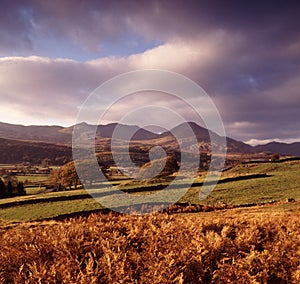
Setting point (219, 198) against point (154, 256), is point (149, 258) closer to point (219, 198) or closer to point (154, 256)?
point (154, 256)

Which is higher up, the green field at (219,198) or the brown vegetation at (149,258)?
the brown vegetation at (149,258)

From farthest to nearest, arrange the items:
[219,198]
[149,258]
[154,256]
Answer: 1. [219,198]
2. [154,256]
3. [149,258]

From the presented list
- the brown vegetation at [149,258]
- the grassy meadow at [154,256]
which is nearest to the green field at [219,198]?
the grassy meadow at [154,256]

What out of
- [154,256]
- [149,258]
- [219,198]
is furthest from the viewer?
[219,198]

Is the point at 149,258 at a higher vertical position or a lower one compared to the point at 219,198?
higher

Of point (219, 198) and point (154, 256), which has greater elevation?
point (154, 256)

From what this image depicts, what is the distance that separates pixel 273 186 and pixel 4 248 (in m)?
33.3

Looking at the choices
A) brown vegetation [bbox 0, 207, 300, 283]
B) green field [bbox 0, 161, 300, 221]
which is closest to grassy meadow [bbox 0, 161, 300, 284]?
brown vegetation [bbox 0, 207, 300, 283]

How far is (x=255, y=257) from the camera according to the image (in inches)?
281

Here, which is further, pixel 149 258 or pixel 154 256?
pixel 154 256

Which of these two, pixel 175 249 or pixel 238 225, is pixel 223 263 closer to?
pixel 175 249

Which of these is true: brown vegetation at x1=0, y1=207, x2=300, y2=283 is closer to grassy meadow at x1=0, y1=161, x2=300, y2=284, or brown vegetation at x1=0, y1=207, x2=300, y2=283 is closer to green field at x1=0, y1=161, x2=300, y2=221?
grassy meadow at x1=0, y1=161, x2=300, y2=284

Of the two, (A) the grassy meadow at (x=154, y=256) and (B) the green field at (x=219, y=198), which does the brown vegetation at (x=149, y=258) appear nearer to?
(A) the grassy meadow at (x=154, y=256)

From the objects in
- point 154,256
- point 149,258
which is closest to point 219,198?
point 154,256
